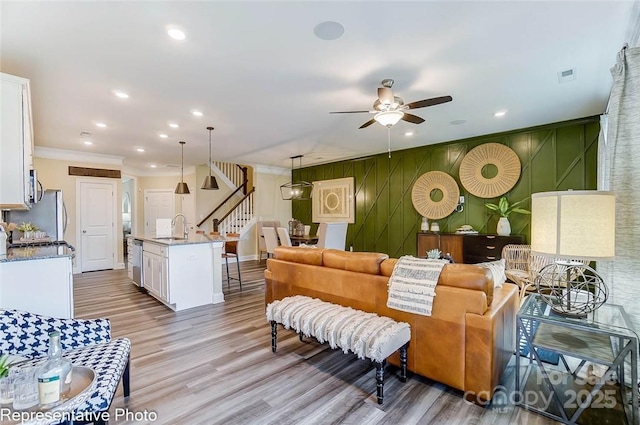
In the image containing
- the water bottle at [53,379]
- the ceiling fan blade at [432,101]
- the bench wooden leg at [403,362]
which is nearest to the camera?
the water bottle at [53,379]

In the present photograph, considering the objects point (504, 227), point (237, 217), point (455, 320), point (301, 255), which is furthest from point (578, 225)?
point (237, 217)

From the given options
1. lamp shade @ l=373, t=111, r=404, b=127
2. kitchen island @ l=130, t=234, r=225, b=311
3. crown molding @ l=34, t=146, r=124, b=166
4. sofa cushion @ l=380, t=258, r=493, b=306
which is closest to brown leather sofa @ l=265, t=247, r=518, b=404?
sofa cushion @ l=380, t=258, r=493, b=306

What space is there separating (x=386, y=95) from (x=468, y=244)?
3.60 m

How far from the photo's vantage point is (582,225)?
5.83ft

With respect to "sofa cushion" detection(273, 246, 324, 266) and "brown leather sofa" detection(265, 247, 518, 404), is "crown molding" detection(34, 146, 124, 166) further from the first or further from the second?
"brown leather sofa" detection(265, 247, 518, 404)

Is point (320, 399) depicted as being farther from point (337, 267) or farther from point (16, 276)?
point (16, 276)

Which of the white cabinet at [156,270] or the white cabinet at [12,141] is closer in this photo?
the white cabinet at [12,141]

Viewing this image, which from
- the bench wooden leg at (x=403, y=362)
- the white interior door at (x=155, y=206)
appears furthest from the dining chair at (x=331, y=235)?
the white interior door at (x=155, y=206)

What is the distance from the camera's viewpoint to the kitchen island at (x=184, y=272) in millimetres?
4027

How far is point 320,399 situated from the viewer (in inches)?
82.7

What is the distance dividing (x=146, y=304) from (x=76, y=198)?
13.0ft

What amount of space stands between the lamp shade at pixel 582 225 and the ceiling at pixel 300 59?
1.38 meters

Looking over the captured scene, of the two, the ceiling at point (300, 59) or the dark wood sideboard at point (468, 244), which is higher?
the ceiling at point (300, 59)

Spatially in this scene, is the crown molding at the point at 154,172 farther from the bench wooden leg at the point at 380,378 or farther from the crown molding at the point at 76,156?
the bench wooden leg at the point at 380,378
